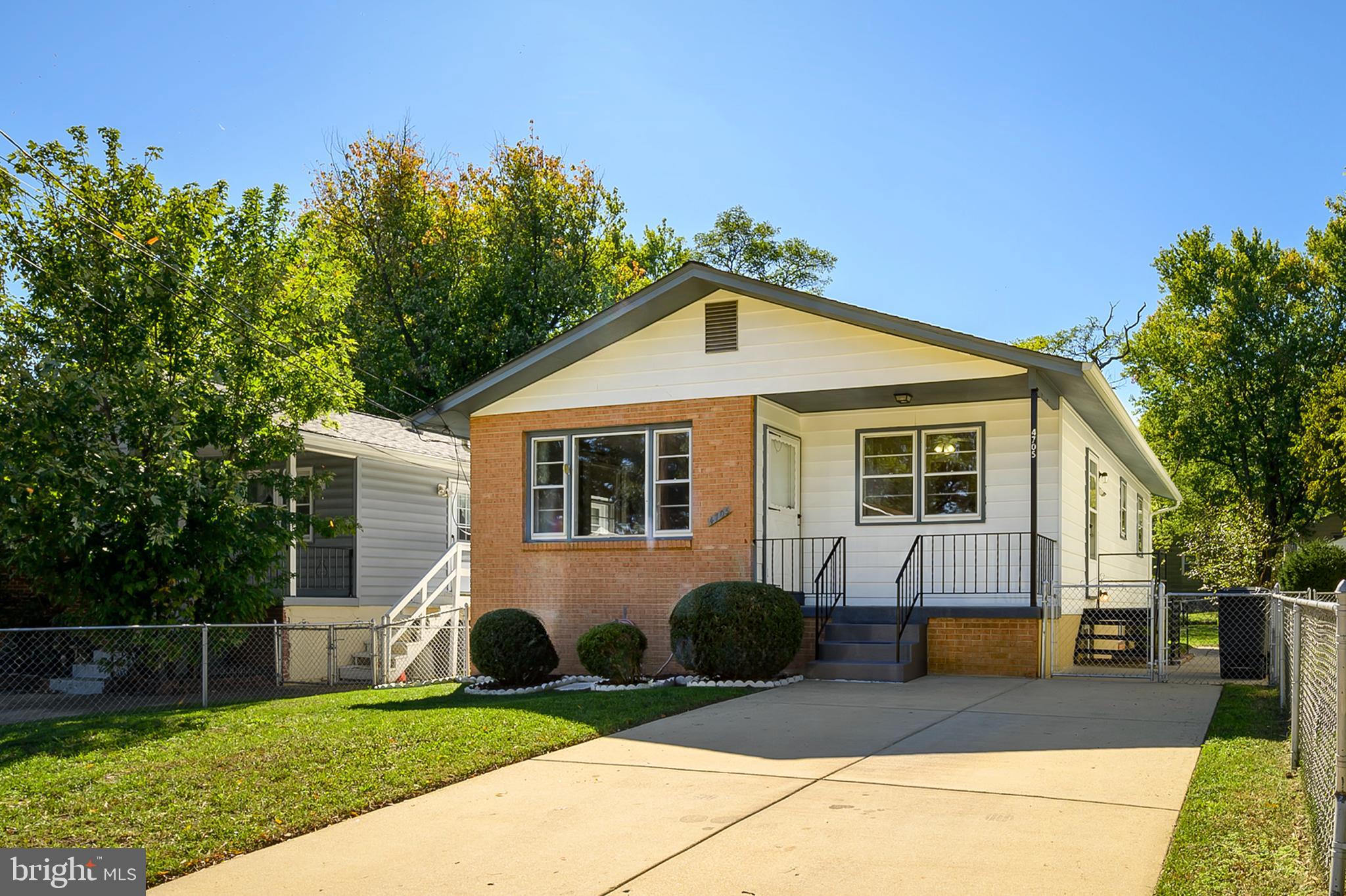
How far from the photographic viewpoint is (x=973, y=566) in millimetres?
15258

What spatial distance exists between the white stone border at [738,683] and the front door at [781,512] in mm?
1635

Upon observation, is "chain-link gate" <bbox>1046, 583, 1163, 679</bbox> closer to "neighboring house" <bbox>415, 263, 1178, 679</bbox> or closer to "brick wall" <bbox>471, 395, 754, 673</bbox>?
"neighboring house" <bbox>415, 263, 1178, 679</bbox>

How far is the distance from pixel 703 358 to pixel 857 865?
10242 mm

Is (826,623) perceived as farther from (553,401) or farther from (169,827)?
(169,827)

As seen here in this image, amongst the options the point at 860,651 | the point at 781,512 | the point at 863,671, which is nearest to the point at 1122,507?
the point at 781,512

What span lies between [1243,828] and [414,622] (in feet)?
45.0

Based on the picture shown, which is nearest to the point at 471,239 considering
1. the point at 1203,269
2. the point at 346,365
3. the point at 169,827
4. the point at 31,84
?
the point at 346,365

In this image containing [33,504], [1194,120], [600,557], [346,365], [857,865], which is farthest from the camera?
[1194,120]

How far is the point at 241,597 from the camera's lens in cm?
1524

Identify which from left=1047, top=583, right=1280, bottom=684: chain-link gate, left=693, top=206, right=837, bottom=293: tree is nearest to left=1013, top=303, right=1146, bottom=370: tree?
left=693, top=206, right=837, bottom=293: tree

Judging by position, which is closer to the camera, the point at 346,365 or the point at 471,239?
the point at 346,365

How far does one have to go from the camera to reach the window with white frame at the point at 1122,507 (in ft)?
71.2

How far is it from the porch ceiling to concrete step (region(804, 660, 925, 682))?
3.42m

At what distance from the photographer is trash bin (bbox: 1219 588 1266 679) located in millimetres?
13617
